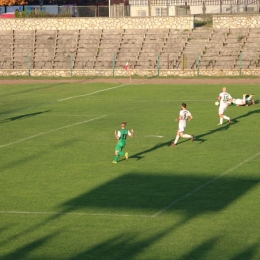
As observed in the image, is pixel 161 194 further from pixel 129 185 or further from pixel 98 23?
pixel 98 23

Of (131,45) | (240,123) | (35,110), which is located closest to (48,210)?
(240,123)

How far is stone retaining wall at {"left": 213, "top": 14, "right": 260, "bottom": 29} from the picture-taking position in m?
63.3

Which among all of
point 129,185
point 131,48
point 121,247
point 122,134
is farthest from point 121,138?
point 131,48

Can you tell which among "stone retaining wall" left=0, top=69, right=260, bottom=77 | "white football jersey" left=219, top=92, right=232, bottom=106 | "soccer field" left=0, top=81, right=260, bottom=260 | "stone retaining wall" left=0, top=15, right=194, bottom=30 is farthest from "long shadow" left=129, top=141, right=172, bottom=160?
"stone retaining wall" left=0, top=15, right=194, bottom=30

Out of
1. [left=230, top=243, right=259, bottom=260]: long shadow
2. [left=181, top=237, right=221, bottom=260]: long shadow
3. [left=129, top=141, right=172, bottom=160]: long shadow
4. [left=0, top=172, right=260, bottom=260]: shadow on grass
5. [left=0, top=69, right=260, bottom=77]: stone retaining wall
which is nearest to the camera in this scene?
[left=230, top=243, right=259, bottom=260]: long shadow

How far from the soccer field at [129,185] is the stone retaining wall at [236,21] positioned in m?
22.7

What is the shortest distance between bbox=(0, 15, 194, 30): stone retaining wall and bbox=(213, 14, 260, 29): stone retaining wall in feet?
7.61

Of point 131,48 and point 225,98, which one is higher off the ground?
point 131,48

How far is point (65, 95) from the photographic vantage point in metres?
49.4

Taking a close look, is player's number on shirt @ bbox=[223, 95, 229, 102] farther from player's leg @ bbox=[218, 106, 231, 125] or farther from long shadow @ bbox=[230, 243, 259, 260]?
long shadow @ bbox=[230, 243, 259, 260]

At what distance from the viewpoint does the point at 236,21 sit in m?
63.8

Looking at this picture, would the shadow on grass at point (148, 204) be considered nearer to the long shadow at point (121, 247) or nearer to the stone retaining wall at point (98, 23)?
the long shadow at point (121, 247)

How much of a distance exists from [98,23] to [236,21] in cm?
1218

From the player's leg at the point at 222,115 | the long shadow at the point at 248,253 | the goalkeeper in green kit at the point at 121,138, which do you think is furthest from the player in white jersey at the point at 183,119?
the long shadow at the point at 248,253
